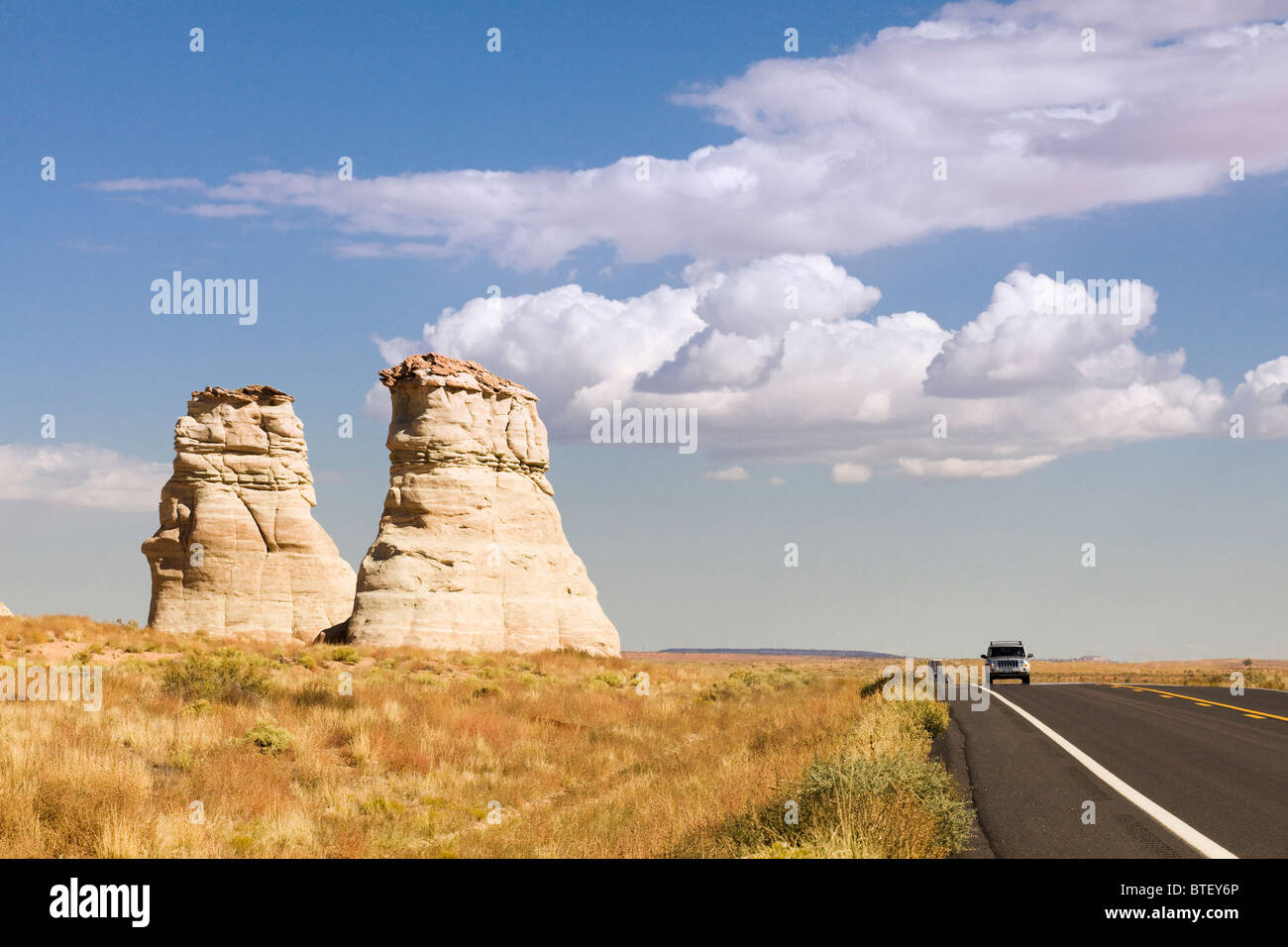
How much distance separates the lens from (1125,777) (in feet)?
41.3

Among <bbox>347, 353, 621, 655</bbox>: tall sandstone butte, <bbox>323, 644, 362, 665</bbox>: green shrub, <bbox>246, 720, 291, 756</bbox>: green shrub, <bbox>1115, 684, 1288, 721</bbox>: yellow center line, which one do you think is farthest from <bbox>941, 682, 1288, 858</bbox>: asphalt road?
<bbox>347, 353, 621, 655</bbox>: tall sandstone butte

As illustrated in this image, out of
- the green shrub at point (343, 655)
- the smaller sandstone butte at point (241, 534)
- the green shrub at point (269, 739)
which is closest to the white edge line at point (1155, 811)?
the green shrub at point (269, 739)

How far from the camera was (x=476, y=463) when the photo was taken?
1884 inches

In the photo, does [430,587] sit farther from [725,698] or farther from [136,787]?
[136,787]

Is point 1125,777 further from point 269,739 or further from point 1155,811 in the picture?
point 269,739

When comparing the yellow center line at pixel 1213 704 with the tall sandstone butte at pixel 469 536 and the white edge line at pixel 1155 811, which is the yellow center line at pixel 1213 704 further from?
the tall sandstone butte at pixel 469 536

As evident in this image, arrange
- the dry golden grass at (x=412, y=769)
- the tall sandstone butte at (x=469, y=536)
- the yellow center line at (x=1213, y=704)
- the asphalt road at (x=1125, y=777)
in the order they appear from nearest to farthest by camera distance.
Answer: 1. the asphalt road at (x=1125, y=777)
2. the dry golden grass at (x=412, y=769)
3. the yellow center line at (x=1213, y=704)
4. the tall sandstone butte at (x=469, y=536)

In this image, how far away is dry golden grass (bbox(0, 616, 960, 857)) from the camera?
33.9ft

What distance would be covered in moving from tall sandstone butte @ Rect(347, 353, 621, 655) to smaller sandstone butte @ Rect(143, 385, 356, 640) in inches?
397

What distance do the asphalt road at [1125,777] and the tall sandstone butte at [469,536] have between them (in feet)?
84.9

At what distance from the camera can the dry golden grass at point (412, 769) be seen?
10.3m

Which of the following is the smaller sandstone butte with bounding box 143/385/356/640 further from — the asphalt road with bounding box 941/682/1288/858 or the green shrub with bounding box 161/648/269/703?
the asphalt road with bounding box 941/682/1288/858

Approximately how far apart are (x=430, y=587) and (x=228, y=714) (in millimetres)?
Answer: 25504

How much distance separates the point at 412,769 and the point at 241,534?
40006 mm
